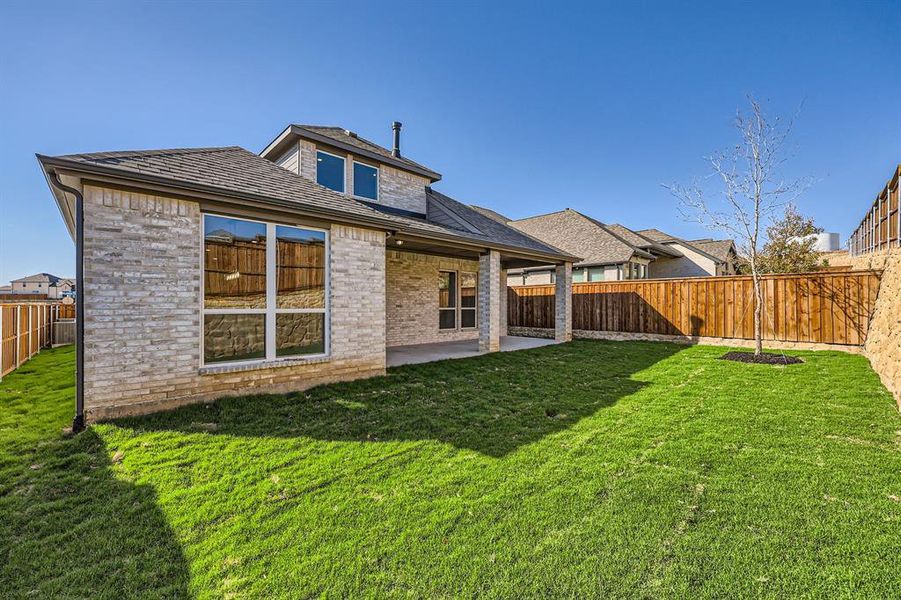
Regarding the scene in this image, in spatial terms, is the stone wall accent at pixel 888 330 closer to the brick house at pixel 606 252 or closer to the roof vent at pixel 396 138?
the brick house at pixel 606 252

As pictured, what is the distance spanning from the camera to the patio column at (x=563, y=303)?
13.0 m

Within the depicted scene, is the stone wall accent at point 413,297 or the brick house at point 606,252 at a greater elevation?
the brick house at point 606,252

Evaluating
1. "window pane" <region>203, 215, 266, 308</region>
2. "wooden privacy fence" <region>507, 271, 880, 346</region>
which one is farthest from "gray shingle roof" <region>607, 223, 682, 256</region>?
"window pane" <region>203, 215, 266, 308</region>

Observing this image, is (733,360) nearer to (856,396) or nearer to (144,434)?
(856,396)

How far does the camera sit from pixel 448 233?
9375mm

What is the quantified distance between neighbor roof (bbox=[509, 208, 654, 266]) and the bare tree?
266 inches

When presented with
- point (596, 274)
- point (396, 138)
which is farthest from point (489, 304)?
point (596, 274)

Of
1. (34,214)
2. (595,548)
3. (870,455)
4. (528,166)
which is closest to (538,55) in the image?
(528,166)

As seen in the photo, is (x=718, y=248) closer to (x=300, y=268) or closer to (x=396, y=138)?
(x=396, y=138)

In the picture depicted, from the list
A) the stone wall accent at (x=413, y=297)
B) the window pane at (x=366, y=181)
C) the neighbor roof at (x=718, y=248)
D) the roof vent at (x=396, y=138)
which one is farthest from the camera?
the neighbor roof at (x=718, y=248)

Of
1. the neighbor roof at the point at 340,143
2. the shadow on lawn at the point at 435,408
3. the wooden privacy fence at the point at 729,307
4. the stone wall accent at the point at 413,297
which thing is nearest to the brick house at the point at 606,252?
the wooden privacy fence at the point at 729,307

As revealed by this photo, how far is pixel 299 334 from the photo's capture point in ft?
21.3

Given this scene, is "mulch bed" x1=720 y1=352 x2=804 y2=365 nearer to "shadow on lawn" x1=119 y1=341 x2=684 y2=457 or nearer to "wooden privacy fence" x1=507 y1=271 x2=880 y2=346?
"wooden privacy fence" x1=507 y1=271 x2=880 y2=346

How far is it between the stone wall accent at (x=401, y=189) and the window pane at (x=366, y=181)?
0.16 meters
